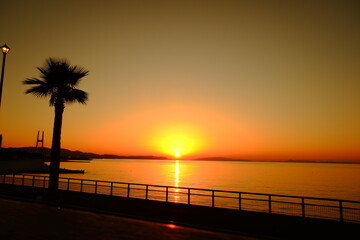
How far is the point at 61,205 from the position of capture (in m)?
18.0

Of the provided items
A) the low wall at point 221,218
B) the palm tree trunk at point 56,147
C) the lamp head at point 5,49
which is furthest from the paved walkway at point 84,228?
the lamp head at point 5,49

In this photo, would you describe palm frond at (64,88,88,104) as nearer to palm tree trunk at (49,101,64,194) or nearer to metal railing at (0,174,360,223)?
palm tree trunk at (49,101,64,194)

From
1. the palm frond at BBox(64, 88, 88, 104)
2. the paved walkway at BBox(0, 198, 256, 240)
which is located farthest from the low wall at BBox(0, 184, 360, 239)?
the palm frond at BBox(64, 88, 88, 104)

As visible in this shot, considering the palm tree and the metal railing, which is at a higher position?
the palm tree

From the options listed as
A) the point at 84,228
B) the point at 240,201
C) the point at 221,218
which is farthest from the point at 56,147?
the point at 240,201

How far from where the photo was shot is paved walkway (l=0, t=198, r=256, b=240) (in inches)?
417

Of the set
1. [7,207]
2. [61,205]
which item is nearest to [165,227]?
[61,205]

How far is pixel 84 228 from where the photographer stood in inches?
469

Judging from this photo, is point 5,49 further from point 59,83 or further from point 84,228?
point 84,228

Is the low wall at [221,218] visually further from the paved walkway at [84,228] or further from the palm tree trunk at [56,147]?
the palm tree trunk at [56,147]

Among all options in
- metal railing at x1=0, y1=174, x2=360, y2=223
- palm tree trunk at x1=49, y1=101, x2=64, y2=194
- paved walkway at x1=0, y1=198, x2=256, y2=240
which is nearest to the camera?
paved walkway at x1=0, y1=198, x2=256, y2=240

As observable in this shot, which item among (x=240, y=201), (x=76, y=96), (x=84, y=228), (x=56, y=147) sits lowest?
(x=84, y=228)

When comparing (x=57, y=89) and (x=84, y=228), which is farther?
(x=57, y=89)

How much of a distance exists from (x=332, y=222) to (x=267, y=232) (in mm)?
3017
